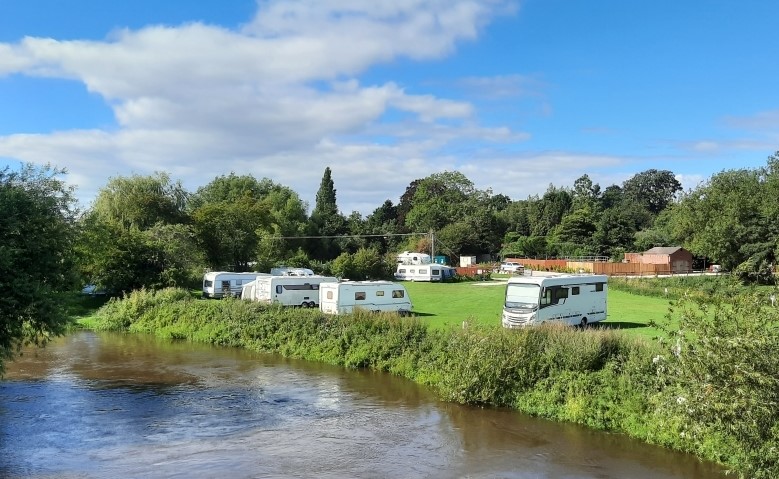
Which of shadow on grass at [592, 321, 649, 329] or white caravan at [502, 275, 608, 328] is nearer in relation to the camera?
white caravan at [502, 275, 608, 328]

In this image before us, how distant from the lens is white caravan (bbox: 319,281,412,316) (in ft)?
109

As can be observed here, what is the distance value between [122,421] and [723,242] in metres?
64.6


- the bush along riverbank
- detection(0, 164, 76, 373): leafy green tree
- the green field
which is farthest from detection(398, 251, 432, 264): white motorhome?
detection(0, 164, 76, 373): leafy green tree

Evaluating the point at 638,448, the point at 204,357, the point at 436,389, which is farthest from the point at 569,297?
the point at 204,357

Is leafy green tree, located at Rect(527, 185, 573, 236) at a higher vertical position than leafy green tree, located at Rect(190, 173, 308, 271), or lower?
higher

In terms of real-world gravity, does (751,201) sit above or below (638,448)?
above

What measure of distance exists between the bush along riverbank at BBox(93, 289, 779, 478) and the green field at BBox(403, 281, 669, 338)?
265 cm

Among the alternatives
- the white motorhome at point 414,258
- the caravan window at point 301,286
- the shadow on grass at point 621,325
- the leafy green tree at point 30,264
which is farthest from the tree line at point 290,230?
the shadow on grass at point 621,325

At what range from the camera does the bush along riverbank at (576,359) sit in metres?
8.91

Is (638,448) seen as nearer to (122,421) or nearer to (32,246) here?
(122,421)

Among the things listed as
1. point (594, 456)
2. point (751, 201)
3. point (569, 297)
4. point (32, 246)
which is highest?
point (751, 201)

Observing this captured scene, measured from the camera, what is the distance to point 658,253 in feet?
272

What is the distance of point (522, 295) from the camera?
27.3 meters

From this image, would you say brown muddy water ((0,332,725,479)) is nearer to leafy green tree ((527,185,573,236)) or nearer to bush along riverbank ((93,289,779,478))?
bush along riverbank ((93,289,779,478))
